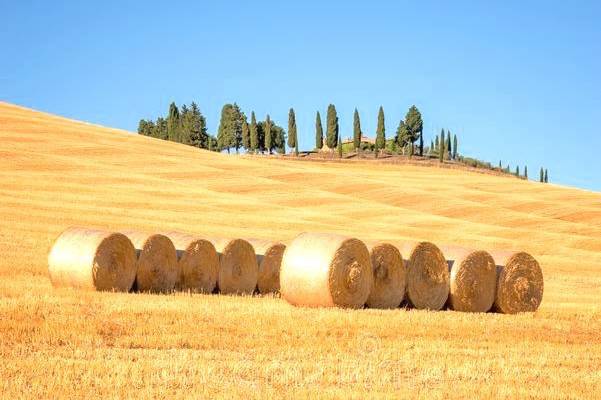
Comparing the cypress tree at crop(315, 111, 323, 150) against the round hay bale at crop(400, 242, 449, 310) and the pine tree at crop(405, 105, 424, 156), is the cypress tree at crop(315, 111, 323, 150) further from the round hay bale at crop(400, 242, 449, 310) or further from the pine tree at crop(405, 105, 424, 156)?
the round hay bale at crop(400, 242, 449, 310)

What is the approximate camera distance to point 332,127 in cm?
12388

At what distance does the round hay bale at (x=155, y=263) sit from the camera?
19.7m

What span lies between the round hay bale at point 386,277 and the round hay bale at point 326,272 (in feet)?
1.73

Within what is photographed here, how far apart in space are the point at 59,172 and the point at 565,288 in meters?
29.0

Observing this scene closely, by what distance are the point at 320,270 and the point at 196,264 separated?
14.9 feet

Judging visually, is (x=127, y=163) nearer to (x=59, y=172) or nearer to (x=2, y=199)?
(x=59, y=172)

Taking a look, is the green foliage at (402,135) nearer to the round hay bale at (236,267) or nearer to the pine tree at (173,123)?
the pine tree at (173,123)

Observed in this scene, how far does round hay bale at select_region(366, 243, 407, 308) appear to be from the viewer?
18.2 m

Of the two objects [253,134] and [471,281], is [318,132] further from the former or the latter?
[471,281]

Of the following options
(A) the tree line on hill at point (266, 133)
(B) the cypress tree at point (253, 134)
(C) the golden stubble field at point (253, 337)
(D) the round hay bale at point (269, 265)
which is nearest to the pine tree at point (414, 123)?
(A) the tree line on hill at point (266, 133)

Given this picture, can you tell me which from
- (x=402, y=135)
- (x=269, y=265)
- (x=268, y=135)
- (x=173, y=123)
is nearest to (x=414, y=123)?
(x=402, y=135)

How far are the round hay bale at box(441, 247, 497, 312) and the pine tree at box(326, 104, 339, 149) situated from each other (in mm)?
104613

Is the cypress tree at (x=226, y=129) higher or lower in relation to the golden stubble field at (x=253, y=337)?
higher

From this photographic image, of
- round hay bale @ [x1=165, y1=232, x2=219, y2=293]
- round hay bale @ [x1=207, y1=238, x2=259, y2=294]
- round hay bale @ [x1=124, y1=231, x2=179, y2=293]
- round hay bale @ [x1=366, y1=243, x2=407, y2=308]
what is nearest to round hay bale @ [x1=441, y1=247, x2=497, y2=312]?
round hay bale @ [x1=366, y1=243, x2=407, y2=308]
